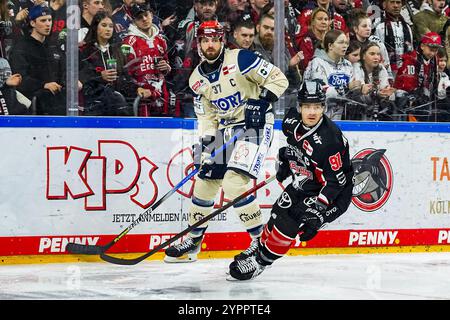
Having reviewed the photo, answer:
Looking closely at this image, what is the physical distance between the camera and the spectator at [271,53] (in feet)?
20.7

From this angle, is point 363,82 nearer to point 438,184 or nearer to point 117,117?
point 438,184

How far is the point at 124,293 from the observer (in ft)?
16.2

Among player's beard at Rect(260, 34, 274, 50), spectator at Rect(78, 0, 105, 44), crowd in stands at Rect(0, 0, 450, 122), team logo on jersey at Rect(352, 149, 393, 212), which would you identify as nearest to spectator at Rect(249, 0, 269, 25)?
crowd in stands at Rect(0, 0, 450, 122)

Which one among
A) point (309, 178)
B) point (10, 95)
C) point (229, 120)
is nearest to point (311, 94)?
point (309, 178)

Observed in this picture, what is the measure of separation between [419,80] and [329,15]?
2.72 feet

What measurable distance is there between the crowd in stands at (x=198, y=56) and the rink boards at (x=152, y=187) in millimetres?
129

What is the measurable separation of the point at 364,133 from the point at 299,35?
32.1 inches

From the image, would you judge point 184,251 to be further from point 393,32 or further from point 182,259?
point 393,32

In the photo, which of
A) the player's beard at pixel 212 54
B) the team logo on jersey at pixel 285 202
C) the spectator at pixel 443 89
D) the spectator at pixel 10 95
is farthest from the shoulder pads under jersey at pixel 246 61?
the spectator at pixel 443 89

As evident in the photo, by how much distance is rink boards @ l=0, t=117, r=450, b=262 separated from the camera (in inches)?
232

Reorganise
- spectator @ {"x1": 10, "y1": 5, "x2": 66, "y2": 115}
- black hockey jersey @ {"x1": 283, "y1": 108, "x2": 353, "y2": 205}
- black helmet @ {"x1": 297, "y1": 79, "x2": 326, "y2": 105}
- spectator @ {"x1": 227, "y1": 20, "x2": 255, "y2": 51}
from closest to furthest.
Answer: black hockey jersey @ {"x1": 283, "y1": 108, "x2": 353, "y2": 205} < black helmet @ {"x1": 297, "y1": 79, "x2": 326, "y2": 105} < spectator @ {"x1": 10, "y1": 5, "x2": 66, "y2": 115} < spectator @ {"x1": 227, "y1": 20, "x2": 255, "y2": 51}

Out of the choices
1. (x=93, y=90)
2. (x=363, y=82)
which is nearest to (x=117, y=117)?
(x=93, y=90)

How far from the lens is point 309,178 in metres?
5.15

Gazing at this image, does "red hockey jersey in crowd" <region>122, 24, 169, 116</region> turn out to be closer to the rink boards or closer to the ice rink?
the rink boards
